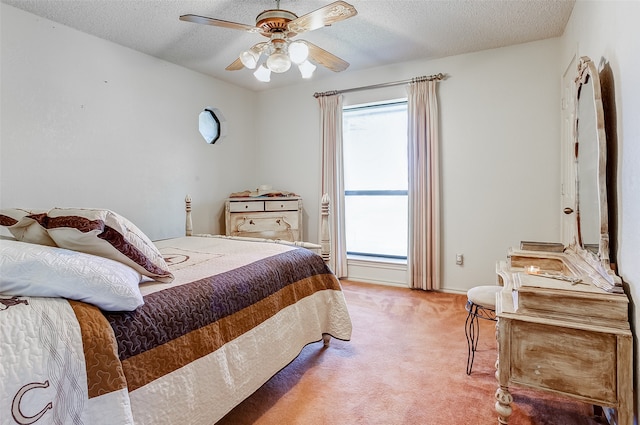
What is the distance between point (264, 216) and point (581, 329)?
3.19 meters

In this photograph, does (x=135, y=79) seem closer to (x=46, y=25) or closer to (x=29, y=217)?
(x=46, y=25)

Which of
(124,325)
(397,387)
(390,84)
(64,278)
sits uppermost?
(390,84)

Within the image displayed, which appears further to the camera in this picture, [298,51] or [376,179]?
[376,179]

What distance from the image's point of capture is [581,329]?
1362 millimetres

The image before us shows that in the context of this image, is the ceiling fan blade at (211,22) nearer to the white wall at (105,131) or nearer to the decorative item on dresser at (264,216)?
the white wall at (105,131)

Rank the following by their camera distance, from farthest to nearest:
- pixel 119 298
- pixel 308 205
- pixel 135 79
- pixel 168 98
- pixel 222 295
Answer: pixel 308 205, pixel 168 98, pixel 135 79, pixel 222 295, pixel 119 298

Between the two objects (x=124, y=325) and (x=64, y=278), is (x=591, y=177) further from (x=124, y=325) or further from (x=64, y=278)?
(x=64, y=278)

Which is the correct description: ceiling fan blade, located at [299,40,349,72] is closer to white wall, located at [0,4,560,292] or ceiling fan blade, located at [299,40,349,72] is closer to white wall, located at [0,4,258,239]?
white wall, located at [0,4,560,292]

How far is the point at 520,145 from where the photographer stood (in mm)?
3309

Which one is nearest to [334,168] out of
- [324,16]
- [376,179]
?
[376,179]

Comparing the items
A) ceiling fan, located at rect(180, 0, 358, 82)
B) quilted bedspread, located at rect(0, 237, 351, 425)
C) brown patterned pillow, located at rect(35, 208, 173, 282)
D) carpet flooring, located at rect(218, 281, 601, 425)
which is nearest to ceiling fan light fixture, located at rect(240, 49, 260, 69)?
ceiling fan, located at rect(180, 0, 358, 82)

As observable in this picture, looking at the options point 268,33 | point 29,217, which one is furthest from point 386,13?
point 29,217

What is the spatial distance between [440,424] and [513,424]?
33 cm

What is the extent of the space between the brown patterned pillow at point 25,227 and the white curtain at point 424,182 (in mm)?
3157
